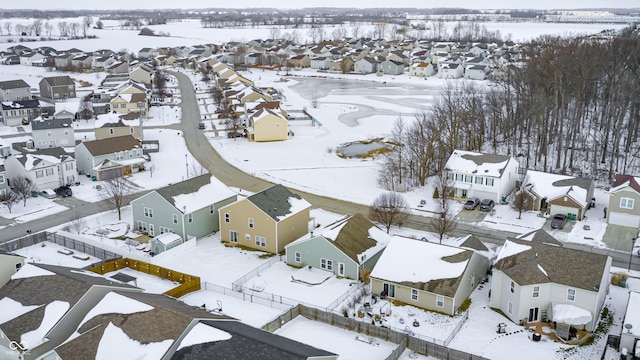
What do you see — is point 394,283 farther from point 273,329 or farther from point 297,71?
point 297,71

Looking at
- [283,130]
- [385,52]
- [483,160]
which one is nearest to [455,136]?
[483,160]

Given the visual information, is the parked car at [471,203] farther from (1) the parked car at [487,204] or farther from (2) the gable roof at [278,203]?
(2) the gable roof at [278,203]

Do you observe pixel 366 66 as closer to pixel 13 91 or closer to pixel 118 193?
pixel 13 91

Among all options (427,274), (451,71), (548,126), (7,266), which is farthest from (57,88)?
(427,274)

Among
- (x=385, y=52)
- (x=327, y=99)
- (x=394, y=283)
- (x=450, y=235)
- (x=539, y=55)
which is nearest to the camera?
(x=394, y=283)

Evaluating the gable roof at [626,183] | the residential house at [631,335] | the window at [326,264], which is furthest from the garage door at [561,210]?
the window at [326,264]
